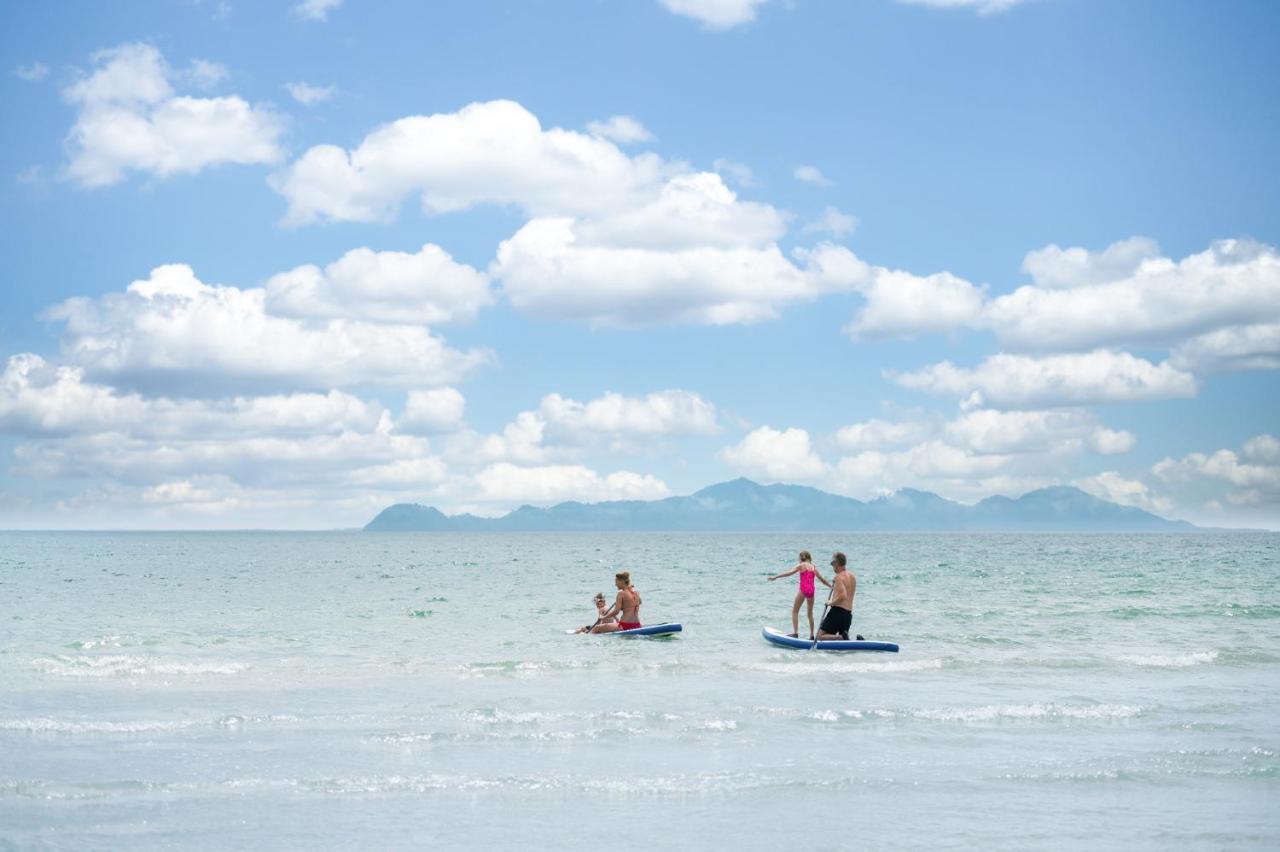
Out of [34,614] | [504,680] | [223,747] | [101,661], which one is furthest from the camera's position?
[34,614]

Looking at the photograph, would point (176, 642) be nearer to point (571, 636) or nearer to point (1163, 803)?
point (571, 636)

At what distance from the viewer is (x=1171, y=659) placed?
72.8ft

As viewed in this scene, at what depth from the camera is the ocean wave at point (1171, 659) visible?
21.4 meters

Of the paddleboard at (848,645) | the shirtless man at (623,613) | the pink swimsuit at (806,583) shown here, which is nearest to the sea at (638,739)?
the paddleboard at (848,645)

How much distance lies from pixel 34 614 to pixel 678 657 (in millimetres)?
26525

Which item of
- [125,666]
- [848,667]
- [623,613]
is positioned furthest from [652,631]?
[125,666]

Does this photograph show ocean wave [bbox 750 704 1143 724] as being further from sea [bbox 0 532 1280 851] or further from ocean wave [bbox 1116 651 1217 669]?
ocean wave [bbox 1116 651 1217 669]

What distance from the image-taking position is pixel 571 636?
90.0 feet

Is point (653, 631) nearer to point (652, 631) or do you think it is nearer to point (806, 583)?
point (652, 631)

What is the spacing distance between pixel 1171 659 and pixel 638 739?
46.9ft

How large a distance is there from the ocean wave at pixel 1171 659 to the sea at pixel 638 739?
0.52 ft

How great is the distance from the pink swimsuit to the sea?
5.88 feet

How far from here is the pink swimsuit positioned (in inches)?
986

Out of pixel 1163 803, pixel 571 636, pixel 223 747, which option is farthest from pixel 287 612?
pixel 1163 803
